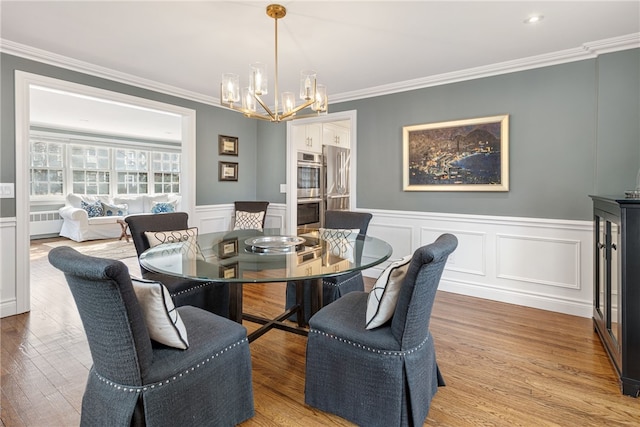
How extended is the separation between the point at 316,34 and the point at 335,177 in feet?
10.5

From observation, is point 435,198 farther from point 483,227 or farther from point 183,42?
point 183,42

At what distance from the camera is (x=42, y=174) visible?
748cm

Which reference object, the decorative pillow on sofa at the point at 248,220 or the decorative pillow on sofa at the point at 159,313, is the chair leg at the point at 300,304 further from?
the decorative pillow on sofa at the point at 248,220

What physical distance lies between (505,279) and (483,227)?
0.55m

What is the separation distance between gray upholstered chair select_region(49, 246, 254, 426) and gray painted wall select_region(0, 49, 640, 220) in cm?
259

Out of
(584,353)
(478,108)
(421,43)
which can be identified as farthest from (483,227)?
(421,43)

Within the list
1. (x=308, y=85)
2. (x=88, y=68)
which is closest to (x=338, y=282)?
(x=308, y=85)

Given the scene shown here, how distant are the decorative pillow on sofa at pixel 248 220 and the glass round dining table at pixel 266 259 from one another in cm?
183

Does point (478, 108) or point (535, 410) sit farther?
point (478, 108)

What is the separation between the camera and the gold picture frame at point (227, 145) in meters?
4.76

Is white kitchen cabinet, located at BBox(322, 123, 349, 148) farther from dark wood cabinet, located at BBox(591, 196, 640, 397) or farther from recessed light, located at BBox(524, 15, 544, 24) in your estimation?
dark wood cabinet, located at BBox(591, 196, 640, 397)

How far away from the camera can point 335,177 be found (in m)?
5.76

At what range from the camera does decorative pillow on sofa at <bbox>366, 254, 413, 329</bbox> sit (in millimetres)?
1553

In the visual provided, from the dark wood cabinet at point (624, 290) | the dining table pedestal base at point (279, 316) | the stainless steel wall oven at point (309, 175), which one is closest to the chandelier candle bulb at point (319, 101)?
the dining table pedestal base at point (279, 316)
